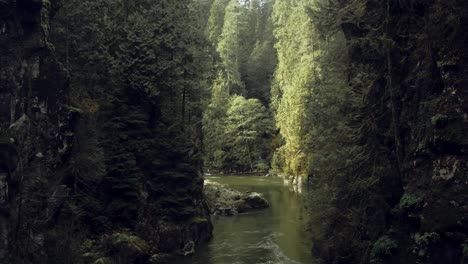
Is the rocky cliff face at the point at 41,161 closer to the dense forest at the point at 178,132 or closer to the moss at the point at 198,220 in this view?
the dense forest at the point at 178,132

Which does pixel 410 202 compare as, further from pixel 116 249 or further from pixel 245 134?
pixel 245 134

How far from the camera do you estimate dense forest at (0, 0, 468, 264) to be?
51.3ft

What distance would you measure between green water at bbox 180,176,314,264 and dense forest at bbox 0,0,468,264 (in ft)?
4.80

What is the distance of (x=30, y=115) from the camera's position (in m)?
17.1

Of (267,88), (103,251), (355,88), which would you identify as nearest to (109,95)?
(103,251)

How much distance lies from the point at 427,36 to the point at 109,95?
15963 mm

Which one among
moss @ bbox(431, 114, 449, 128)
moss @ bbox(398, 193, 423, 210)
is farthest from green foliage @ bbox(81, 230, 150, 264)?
moss @ bbox(431, 114, 449, 128)

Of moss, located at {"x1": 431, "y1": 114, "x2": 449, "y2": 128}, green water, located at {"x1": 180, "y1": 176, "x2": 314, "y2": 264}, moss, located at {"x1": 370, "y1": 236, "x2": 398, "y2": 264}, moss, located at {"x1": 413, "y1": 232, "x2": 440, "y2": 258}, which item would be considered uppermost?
moss, located at {"x1": 431, "y1": 114, "x2": 449, "y2": 128}

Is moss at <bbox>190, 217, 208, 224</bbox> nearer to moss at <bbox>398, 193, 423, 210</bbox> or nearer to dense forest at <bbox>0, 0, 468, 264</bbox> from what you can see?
dense forest at <bbox>0, 0, 468, 264</bbox>

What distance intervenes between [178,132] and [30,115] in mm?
12525

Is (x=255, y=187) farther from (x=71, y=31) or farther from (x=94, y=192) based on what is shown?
(x=71, y=31)

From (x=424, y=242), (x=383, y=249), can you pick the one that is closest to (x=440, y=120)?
(x=424, y=242)

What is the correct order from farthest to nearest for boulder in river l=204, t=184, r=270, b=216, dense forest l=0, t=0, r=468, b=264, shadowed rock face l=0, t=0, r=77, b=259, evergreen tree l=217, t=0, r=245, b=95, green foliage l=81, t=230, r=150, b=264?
1. evergreen tree l=217, t=0, r=245, b=95
2. boulder in river l=204, t=184, r=270, b=216
3. green foliage l=81, t=230, r=150, b=264
4. dense forest l=0, t=0, r=468, b=264
5. shadowed rock face l=0, t=0, r=77, b=259

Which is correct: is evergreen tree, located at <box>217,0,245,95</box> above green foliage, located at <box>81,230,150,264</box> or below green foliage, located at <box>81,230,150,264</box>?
above
